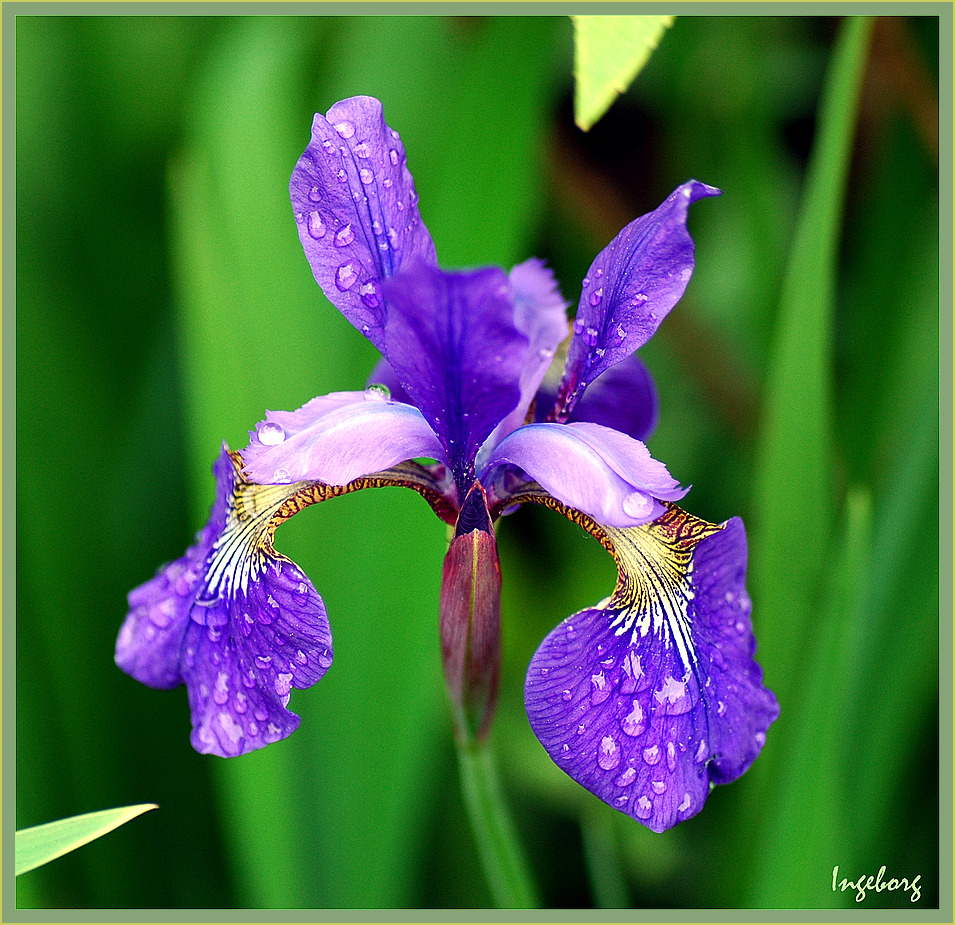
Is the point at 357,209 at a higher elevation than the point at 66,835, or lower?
higher

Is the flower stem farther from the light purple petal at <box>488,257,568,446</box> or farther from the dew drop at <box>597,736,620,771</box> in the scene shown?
the light purple petal at <box>488,257,568,446</box>

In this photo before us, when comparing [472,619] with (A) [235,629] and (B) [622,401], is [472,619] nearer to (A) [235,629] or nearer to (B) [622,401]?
(A) [235,629]

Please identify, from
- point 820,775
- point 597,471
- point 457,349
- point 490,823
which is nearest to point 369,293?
point 457,349

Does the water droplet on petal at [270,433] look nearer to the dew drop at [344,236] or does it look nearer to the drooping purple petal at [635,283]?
the dew drop at [344,236]

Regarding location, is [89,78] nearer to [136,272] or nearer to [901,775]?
[136,272]

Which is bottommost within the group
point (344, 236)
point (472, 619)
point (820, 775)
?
point (820, 775)

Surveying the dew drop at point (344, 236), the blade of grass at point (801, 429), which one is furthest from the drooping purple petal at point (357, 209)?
the blade of grass at point (801, 429)

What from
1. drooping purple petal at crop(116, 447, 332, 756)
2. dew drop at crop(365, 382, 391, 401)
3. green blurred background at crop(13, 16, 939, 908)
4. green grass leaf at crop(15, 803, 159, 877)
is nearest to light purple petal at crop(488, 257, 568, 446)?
dew drop at crop(365, 382, 391, 401)

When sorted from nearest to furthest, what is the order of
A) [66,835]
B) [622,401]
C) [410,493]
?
[66,835] → [622,401] → [410,493]
